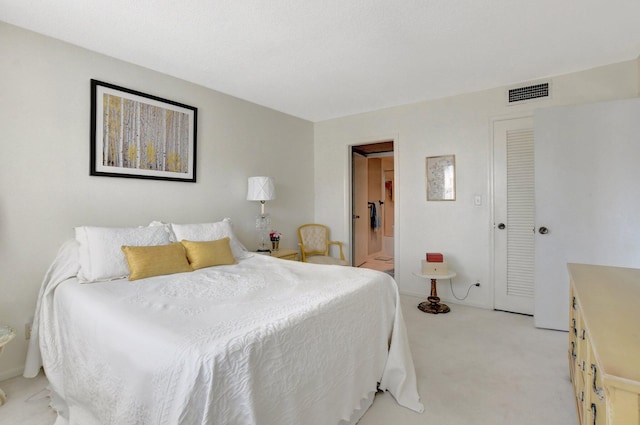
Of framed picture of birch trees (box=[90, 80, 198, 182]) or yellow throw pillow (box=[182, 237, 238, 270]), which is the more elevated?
framed picture of birch trees (box=[90, 80, 198, 182])

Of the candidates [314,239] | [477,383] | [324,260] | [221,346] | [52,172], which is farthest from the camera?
[314,239]

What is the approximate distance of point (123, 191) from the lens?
2.76 meters

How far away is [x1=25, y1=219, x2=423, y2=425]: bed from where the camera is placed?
1.09 m

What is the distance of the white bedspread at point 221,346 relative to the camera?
1087 millimetres

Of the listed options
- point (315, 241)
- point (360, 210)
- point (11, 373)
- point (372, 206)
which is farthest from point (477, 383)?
point (372, 206)

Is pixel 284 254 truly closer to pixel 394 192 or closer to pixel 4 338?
pixel 394 192

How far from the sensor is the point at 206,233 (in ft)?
9.41

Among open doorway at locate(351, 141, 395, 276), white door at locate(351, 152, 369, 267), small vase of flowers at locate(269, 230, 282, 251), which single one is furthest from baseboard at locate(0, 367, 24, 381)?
white door at locate(351, 152, 369, 267)

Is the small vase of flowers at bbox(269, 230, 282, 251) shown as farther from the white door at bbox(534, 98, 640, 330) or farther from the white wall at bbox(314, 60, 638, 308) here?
the white door at bbox(534, 98, 640, 330)

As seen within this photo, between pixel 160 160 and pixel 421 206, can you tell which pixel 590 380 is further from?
pixel 160 160

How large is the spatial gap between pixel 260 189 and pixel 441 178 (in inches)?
88.0

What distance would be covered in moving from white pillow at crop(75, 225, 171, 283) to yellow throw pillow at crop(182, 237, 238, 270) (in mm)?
326

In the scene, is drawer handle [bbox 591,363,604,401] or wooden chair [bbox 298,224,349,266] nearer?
drawer handle [bbox 591,363,604,401]

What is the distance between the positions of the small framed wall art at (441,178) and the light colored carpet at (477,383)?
1.54 meters
